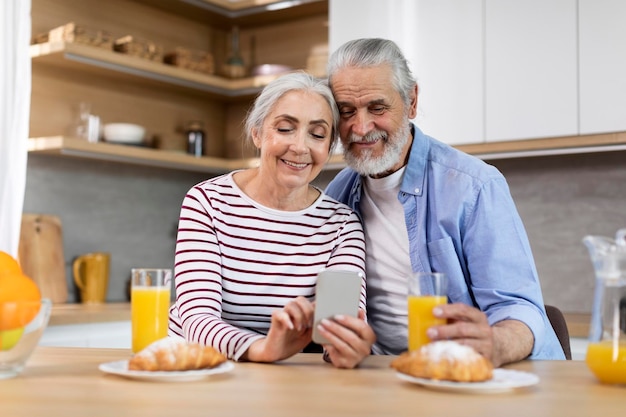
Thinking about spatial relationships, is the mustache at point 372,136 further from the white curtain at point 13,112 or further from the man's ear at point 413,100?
the white curtain at point 13,112

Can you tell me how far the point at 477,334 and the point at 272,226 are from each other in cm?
66

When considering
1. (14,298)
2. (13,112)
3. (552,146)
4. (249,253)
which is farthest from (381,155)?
(13,112)

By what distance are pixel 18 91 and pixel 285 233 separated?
5.90 ft

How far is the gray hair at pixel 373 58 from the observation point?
6.50 ft

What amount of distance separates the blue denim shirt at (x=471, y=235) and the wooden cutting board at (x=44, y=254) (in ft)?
6.49

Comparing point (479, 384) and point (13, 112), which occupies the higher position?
point (13, 112)

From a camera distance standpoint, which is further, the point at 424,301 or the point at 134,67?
the point at 134,67

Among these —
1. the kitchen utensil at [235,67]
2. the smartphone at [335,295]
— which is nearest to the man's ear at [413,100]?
the smartphone at [335,295]

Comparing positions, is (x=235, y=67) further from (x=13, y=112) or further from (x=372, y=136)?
(x=372, y=136)

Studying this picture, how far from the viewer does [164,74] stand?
3697 mm

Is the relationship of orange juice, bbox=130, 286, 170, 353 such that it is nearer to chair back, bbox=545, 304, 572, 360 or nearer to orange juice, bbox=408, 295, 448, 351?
orange juice, bbox=408, 295, 448, 351

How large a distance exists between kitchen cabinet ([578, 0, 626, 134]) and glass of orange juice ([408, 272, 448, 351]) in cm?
204

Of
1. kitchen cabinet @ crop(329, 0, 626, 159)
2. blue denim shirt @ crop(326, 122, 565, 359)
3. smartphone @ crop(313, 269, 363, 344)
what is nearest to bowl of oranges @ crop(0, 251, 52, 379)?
smartphone @ crop(313, 269, 363, 344)

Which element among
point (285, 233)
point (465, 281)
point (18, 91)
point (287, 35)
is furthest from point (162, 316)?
point (287, 35)
